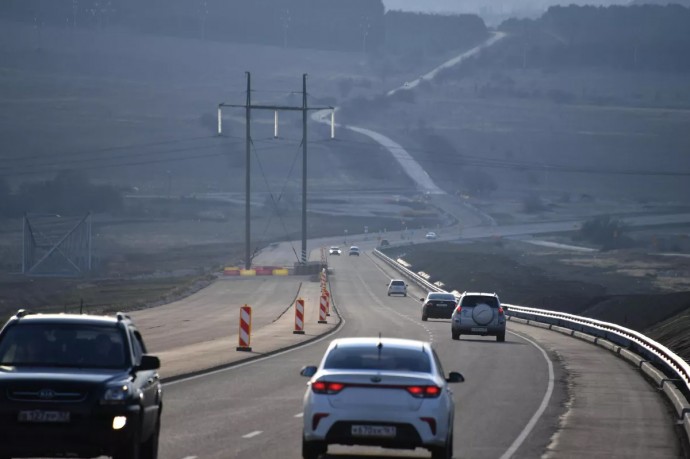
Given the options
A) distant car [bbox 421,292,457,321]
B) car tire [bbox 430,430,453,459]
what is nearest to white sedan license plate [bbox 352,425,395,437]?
car tire [bbox 430,430,453,459]

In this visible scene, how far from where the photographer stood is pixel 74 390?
13297mm

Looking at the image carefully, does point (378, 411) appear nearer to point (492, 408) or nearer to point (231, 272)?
point (492, 408)

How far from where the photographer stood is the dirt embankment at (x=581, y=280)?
5278 cm

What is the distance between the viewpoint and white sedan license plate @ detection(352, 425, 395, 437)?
48.2 ft

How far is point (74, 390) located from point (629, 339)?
95.6 ft

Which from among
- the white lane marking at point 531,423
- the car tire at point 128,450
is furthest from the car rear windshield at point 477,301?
the car tire at point 128,450

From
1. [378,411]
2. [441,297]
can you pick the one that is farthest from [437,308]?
[378,411]

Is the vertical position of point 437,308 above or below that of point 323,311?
below

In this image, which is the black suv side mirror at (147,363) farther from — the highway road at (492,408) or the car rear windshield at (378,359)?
the car rear windshield at (378,359)

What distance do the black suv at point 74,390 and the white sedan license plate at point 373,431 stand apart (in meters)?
2.20

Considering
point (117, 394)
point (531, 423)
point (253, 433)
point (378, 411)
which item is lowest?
point (531, 423)

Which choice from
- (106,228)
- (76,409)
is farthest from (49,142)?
(76,409)

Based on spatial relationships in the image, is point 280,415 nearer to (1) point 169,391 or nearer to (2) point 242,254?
(1) point 169,391

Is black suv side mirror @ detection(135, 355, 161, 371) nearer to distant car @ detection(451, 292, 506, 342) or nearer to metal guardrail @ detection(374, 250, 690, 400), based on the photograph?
metal guardrail @ detection(374, 250, 690, 400)
